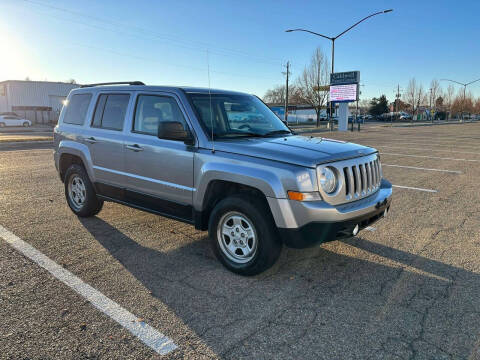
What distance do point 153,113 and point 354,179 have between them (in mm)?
2482

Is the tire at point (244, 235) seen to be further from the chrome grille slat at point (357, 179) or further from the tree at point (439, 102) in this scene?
the tree at point (439, 102)

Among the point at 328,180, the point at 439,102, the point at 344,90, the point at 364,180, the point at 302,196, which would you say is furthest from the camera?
the point at 439,102

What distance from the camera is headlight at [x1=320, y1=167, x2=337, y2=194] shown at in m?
3.52

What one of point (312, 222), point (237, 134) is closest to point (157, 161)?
point (237, 134)

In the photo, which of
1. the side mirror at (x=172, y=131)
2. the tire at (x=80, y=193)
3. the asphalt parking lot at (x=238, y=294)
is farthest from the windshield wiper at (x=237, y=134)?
the tire at (x=80, y=193)

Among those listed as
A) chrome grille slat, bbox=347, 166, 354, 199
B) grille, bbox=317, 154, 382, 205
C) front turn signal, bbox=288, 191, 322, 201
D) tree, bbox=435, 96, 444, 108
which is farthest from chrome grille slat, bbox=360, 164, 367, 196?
tree, bbox=435, 96, 444, 108

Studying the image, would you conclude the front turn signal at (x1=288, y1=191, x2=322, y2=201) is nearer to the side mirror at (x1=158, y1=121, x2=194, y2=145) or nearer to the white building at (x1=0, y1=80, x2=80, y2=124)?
the side mirror at (x1=158, y1=121, x2=194, y2=145)

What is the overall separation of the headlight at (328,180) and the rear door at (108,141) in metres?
2.62

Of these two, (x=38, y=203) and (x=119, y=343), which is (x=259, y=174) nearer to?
(x=119, y=343)

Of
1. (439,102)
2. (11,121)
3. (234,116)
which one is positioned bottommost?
(234,116)

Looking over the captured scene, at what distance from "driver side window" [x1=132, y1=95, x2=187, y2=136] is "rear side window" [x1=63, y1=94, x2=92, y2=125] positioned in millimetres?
1276

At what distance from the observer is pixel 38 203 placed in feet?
21.8

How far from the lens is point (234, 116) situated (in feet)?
15.5

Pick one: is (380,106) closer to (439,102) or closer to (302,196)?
(439,102)
